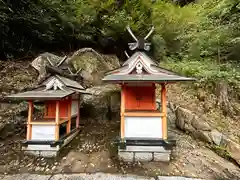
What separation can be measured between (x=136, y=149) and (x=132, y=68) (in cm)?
244

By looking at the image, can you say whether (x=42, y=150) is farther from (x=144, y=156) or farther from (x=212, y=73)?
(x=212, y=73)

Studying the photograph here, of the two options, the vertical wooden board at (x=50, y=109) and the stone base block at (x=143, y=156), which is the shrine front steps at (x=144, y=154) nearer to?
the stone base block at (x=143, y=156)

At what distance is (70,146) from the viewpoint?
6.27 meters

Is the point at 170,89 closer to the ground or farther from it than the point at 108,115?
farther from it

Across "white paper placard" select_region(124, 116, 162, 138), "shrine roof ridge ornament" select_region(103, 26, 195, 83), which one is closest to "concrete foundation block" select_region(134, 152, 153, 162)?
"white paper placard" select_region(124, 116, 162, 138)

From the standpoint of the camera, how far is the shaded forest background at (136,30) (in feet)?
27.7

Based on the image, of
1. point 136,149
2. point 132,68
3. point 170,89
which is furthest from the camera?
point 170,89

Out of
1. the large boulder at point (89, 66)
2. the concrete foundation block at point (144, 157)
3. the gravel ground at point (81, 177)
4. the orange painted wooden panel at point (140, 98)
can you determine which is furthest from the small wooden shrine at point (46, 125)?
the large boulder at point (89, 66)

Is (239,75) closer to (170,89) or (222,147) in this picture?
(170,89)

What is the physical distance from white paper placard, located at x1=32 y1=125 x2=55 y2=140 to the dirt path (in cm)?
61

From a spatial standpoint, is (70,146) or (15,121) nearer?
(70,146)

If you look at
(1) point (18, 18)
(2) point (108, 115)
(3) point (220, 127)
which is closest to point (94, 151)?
(2) point (108, 115)

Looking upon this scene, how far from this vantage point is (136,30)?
36.8 feet

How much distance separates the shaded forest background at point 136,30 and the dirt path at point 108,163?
3.81 meters
